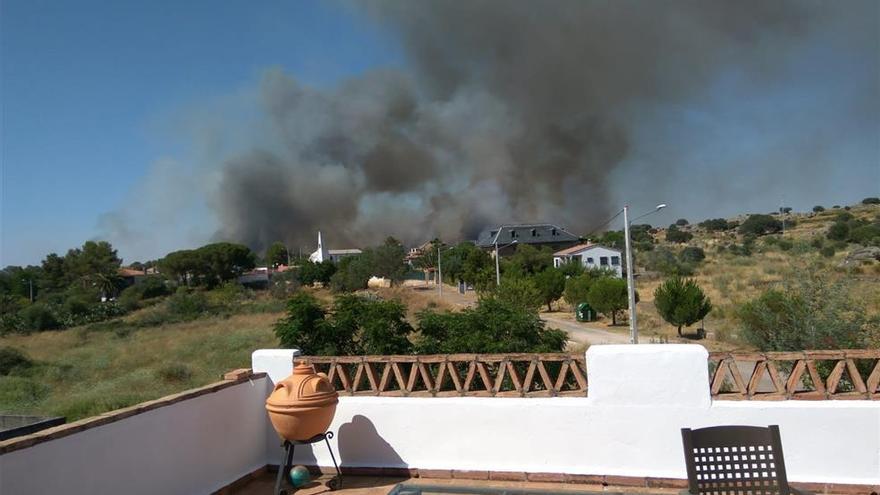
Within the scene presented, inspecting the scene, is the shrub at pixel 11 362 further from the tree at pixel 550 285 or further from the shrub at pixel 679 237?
the shrub at pixel 679 237

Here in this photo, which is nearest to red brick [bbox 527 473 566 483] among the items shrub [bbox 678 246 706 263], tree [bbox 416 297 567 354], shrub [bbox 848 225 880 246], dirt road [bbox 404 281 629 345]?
tree [bbox 416 297 567 354]

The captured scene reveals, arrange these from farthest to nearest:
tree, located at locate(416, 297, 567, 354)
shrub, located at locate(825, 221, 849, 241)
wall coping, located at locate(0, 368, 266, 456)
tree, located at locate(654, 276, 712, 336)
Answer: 1. shrub, located at locate(825, 221, 849, 241)
2. tree, located at locate(654, 276, 712, 336)
3. tree, located at locate(416, 297, 567, 354)
4. wall coping, located at locate(0, 368, 266, 456)

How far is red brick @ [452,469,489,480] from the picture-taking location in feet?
13.4

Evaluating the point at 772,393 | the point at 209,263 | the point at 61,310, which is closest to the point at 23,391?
the point at 772,393

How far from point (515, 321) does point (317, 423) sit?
387 centimetres

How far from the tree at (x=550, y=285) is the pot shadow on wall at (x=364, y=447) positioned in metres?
25.1

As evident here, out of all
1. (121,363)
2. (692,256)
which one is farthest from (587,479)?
(692,256)

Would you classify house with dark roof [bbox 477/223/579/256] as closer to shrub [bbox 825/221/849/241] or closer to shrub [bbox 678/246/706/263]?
shrub [bbox 678/246/706/263]

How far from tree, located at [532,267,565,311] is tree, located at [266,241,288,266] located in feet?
184

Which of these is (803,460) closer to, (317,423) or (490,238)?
(317,423)

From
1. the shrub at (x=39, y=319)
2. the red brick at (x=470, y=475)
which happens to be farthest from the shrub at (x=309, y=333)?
the shrub at (x=39, y=319)

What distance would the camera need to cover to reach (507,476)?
4047 mm

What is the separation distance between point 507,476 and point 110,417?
240cm

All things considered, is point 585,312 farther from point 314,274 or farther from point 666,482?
point 314,274
